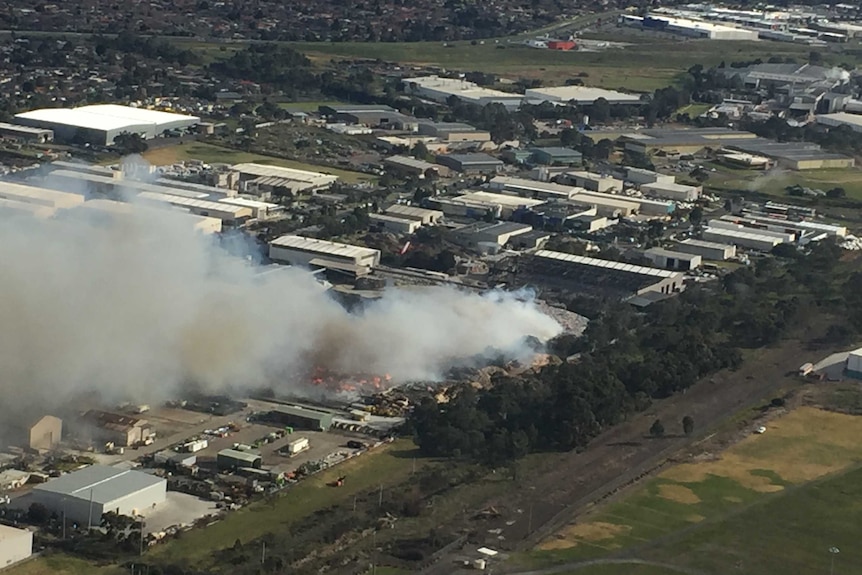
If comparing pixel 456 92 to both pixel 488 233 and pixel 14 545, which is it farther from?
pixel 14 545

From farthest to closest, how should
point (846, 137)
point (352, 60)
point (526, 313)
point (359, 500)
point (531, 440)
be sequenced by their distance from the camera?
point (352, 60) → point (846, 137) → point (526, 313) → point (531, 440) → point (359, 500)

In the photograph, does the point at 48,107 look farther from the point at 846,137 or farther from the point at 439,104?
the point at 846,137

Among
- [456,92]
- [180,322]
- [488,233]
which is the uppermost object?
[180,322]

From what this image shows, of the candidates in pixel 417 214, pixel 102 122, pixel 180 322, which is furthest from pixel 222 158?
pixel 180 322

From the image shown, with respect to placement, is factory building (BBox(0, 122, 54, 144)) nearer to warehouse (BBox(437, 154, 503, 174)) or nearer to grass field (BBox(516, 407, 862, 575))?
warehouse (BBox(437, 154, 503, 174))

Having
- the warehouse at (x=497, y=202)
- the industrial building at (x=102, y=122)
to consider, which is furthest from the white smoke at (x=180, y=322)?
the industrial building at (x=102, y=122)

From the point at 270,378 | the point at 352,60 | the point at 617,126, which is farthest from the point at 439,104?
the point at 270,378
